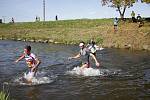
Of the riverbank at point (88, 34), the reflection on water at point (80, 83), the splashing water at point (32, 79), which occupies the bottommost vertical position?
the reflection on water at point (80, 83)

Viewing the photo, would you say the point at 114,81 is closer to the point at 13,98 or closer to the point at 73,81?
the point at 73,81

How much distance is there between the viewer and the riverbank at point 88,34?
4327 cm

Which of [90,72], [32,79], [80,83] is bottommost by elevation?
[80,83]

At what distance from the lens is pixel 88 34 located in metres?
51.3

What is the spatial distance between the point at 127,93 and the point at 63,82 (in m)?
4.05

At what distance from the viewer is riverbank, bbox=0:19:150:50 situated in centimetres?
4327

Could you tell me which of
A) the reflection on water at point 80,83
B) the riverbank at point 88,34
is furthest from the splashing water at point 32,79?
the riverbank at point 88,34

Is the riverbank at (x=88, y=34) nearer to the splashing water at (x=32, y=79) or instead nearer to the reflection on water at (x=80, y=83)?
the reflection on water at (x=80, y=83)

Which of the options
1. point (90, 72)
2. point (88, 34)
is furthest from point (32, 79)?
point (88, 34)

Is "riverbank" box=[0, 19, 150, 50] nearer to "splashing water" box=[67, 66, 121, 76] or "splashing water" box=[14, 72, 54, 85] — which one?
"splashing water" box=[67, 66, 121, 76]

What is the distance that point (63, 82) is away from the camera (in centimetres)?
1884

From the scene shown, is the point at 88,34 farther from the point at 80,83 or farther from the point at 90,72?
the point at 80,83

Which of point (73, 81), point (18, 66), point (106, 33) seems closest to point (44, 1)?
point (106, 33)

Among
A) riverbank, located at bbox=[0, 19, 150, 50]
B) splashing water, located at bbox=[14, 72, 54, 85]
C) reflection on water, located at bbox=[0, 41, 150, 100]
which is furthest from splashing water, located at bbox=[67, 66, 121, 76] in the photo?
riverbank, located at bbox=[0, 19, 150, 50]
